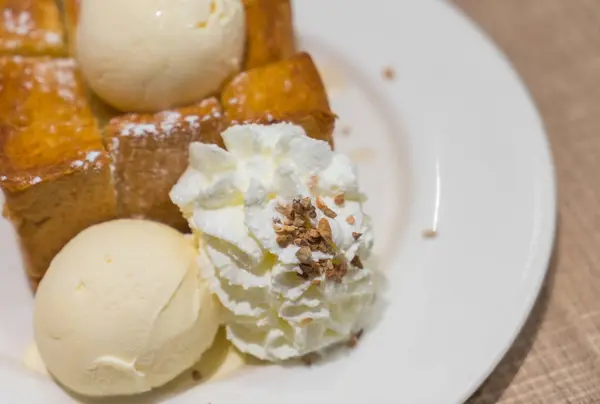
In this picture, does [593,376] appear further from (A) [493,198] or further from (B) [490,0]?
(B) [490,0]

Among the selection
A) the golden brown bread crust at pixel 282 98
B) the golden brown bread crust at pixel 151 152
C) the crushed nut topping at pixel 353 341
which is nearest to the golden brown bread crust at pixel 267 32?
the golden brown bread crust at pixel 282 98

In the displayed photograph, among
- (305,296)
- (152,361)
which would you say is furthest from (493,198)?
(152,361)

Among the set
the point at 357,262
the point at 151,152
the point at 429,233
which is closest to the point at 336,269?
the point at 357,262

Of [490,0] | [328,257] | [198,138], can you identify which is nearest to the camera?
[328,257]

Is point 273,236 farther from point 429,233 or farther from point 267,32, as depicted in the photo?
point 267,32

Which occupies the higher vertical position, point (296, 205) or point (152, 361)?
point (296, 205)

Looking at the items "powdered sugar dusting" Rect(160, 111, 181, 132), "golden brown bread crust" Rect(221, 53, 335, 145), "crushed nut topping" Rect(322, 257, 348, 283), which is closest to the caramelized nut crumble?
"crushed nut topping" Rect(322, 257, 348, 283)

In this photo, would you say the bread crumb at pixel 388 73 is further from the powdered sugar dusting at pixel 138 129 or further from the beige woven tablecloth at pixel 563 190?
the powdered sugar dusting at pixel 138 129
